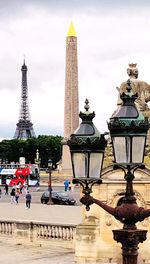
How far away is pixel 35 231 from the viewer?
22766 millimetres

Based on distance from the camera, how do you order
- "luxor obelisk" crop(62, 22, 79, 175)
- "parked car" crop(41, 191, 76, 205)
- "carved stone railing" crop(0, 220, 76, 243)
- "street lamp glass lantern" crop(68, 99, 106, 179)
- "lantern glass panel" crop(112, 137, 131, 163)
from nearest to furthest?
Answer: "lantern glass panel" crop(112, 137, 131, 163) < "street lamp glass lantern" crop(68, 99, 106, 179) < "carved stone railing" crop(0, 220, 76, 243) < "parked car" crop(41, 191, 76, 205) < "luxor obelisk" crop(62, 22, 79, 175)

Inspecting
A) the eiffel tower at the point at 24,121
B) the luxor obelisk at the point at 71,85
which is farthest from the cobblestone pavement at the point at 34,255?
the eiffel tower at the point at 24,121

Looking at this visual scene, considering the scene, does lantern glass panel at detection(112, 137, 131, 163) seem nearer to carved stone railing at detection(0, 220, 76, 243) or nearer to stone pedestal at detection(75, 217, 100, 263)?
stone pedestal at detection(75, 217, 100, 263)

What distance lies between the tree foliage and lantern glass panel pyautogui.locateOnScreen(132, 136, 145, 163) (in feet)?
448

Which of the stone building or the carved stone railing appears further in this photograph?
the carved stone railing

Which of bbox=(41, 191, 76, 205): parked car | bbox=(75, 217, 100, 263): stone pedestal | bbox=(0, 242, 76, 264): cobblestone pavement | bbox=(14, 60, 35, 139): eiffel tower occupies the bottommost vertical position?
bbox=(0, 242, 76, 264): cobblestone pavement

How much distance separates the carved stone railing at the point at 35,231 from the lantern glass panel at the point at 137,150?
14020 mm

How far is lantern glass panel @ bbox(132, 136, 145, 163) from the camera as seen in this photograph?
7492mm

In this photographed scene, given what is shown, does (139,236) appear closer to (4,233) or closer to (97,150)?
(97,150)

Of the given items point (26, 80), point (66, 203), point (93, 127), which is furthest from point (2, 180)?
point (26, 80)

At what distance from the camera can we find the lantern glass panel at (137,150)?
7.49 m

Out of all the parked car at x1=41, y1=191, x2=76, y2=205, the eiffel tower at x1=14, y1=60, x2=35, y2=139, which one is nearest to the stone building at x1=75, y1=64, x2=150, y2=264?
the parked car at x1=41, y1=191, x2=76, y2=205

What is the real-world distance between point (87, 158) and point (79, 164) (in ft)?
0.38

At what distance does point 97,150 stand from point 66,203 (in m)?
39.7
